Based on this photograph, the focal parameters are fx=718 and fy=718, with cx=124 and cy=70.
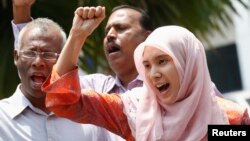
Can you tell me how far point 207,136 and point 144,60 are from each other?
39 cm

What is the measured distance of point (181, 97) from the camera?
2.86m

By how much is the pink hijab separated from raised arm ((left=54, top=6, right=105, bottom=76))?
0.23 m

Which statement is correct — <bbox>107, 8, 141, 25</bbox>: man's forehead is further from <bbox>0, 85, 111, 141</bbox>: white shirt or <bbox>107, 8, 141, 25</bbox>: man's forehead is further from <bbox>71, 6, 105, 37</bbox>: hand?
<bbox>71, 6, 105, 37</bbox>: hand

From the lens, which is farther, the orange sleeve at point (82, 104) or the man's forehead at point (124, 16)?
the man's forehead at point (124, 16)

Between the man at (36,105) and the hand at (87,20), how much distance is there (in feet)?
1.42

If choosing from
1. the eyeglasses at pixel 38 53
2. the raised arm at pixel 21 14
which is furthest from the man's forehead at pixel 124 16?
the eyeglasses at pixel 38 53

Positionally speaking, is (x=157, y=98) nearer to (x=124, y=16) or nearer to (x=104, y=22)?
(x=124, y=16)

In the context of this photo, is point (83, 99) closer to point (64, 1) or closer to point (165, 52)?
point (165, 52)

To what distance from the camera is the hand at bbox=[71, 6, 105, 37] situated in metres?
2.83

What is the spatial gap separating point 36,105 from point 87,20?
1.97 ft

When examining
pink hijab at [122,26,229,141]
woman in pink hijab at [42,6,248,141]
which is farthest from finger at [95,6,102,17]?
pink hijab at [122,26,229,141]

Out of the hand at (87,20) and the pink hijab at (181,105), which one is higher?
the hand at (87,20)

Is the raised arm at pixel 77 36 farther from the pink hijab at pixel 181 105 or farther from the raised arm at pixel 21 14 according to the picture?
the raised arm at pixel 21 14

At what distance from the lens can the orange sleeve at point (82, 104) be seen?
2.79 metres
